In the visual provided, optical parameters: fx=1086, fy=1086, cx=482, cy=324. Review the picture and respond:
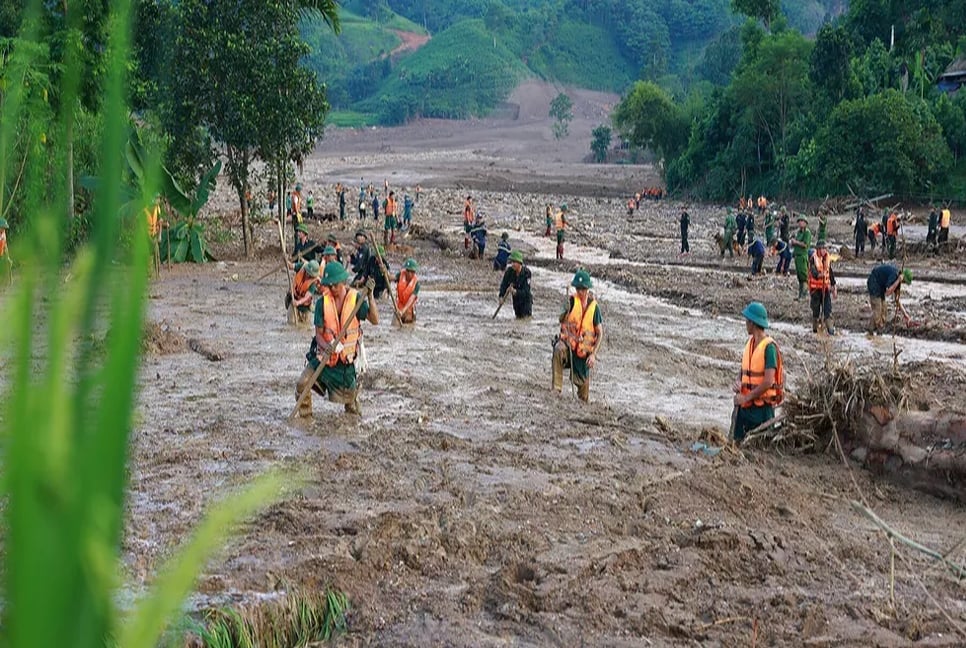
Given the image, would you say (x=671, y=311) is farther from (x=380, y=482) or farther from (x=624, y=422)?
(x=380, y=482)

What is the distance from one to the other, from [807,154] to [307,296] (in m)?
38.0

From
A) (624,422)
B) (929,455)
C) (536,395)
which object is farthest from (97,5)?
(536,395)

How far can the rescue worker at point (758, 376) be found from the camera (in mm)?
9398

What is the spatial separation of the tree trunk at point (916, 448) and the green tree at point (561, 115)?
103803 mm

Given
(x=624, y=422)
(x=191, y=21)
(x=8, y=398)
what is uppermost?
(x=191, y=21)

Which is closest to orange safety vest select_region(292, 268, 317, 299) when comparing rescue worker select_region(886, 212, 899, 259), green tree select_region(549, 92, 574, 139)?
rescue worker select_region(886, 212, 899, 259)

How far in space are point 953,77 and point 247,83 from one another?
3965 cm

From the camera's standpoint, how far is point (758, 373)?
9.50 metres

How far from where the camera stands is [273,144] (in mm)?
25609

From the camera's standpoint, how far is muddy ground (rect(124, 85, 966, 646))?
19.9 feet

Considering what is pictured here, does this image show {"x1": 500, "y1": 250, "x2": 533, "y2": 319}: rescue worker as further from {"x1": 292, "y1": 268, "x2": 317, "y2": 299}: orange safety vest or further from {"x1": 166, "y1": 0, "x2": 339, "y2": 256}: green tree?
{"x1": 166, "y1": 0, "x2": 339, "y2": 256}: green tree

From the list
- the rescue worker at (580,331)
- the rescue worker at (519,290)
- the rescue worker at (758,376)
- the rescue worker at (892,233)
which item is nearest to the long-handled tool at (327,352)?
the rescue worker at (580,331)

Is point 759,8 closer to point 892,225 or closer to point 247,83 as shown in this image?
point 892,225

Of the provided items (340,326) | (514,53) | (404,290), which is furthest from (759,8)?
(514,53)
